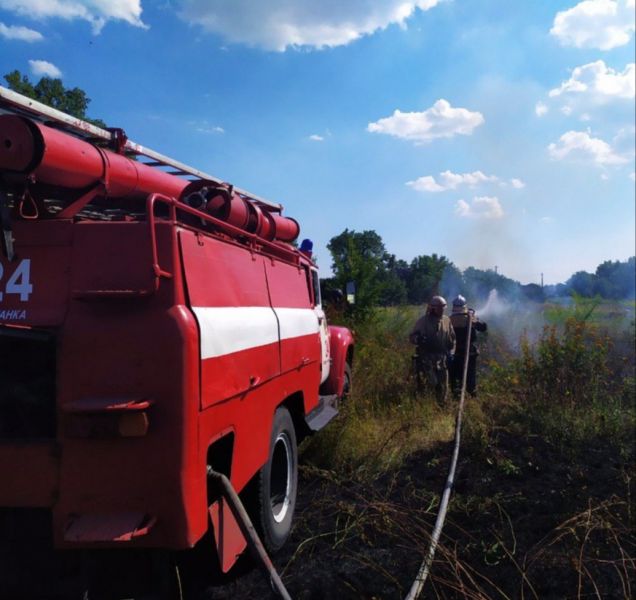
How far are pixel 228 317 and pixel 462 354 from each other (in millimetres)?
7666

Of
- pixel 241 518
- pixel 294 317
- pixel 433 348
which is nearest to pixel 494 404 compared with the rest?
pixel 433 348

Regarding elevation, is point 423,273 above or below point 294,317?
above

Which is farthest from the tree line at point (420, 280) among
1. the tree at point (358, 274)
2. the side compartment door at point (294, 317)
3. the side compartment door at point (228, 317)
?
the side compartment door at point (228, 317)

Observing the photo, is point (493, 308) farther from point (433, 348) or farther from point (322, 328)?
point (322, 328)

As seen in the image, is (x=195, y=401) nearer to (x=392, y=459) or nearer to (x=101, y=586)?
(x=101, y=586)

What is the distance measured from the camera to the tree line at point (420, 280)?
1418 centimetres

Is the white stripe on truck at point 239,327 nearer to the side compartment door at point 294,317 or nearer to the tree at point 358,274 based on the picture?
the side compartment door at point 294,317

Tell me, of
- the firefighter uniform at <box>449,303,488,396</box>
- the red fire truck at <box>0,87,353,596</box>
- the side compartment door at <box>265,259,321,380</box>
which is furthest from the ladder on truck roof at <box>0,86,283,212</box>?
the firefighter uniform at <box>449,303,488,396</box>

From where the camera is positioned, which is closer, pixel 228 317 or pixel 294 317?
pixel 228 317

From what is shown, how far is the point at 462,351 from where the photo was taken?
10516 mm

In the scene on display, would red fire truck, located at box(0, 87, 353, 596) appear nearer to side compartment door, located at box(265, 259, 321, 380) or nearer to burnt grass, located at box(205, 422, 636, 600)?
burnt grass, located at box(205, 422, 636, 600)

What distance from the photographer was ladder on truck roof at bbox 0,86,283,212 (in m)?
3.49

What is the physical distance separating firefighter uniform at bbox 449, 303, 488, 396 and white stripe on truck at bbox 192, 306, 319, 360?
18.9ft

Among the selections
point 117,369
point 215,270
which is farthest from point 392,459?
point 117,369
